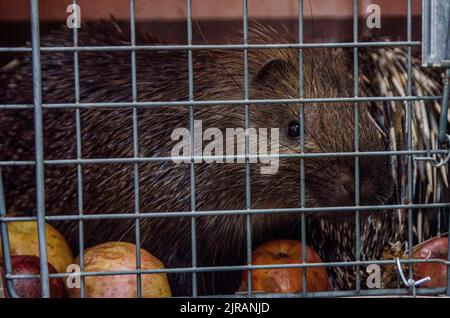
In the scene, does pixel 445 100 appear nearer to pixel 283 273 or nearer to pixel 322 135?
pixel 283 273

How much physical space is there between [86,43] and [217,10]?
0.84 m

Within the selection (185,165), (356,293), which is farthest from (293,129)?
(356,293)

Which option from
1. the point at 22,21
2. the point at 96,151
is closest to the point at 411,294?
the point at 96,151

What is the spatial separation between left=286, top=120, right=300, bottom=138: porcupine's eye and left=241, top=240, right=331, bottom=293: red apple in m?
0.49

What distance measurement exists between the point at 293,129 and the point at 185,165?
0.44 meters

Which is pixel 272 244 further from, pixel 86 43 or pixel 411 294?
pixel 86 43

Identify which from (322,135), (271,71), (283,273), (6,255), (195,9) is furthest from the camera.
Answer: (195,9)

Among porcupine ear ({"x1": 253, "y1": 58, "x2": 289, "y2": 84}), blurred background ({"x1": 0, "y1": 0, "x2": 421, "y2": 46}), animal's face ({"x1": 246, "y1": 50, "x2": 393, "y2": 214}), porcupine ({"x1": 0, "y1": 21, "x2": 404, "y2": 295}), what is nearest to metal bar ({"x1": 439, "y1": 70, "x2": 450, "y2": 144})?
animal's face ({"x1": 246, "y1": 50, "x2": 393, "y2": 214})

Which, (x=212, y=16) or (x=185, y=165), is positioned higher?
(x=212, y=16)

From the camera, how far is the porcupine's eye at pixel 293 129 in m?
3.18

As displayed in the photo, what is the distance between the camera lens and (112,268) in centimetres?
239

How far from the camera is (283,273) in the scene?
256cm
